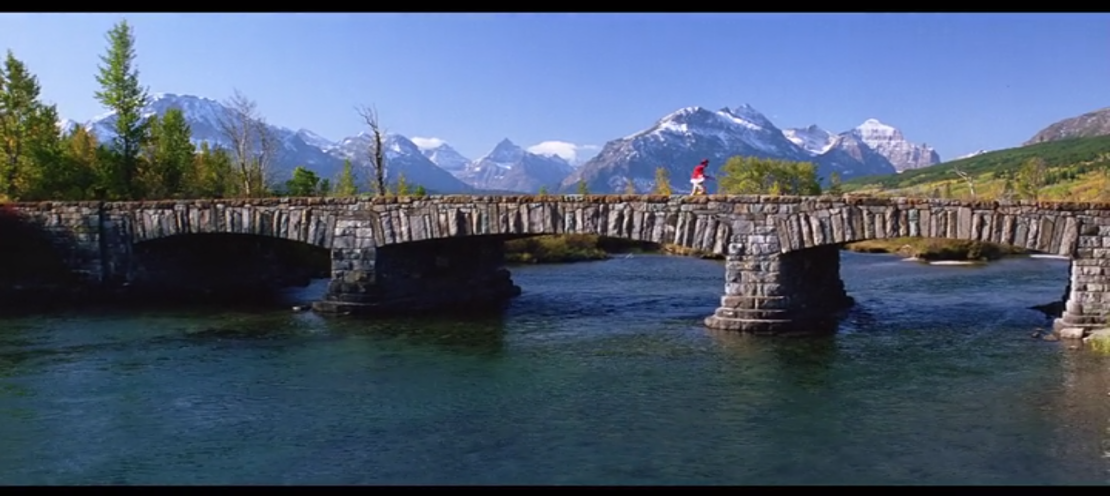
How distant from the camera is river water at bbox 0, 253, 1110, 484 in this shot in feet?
43.8

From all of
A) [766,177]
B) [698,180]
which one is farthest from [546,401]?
[766,177]

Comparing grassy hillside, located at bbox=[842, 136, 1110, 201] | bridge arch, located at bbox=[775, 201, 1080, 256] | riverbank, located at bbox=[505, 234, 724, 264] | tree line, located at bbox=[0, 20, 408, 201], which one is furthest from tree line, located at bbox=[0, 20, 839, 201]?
grassy hillside, located at bbox=[842, 136, 1110, 201]

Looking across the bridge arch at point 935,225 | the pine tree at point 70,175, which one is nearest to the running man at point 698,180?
the bridge arch at point 935,225

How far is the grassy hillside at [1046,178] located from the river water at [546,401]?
52.3 m

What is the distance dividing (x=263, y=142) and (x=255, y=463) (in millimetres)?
47815

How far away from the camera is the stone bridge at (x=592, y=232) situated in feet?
73.1

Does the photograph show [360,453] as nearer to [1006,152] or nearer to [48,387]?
[48,387]

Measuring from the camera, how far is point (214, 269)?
36.4 meters

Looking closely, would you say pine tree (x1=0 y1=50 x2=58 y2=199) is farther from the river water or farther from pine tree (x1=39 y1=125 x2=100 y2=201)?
the river water

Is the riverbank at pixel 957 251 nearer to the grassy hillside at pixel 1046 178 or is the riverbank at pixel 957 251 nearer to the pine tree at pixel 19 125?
the grassy hillside at pixel 1046 178

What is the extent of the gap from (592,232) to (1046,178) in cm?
9781

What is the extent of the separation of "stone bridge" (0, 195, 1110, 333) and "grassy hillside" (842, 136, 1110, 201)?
48829 millimetres

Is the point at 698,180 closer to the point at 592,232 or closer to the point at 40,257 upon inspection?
the point at 592,232

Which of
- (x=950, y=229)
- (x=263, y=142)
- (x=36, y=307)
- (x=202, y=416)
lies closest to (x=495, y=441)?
(x=202, y=416)
